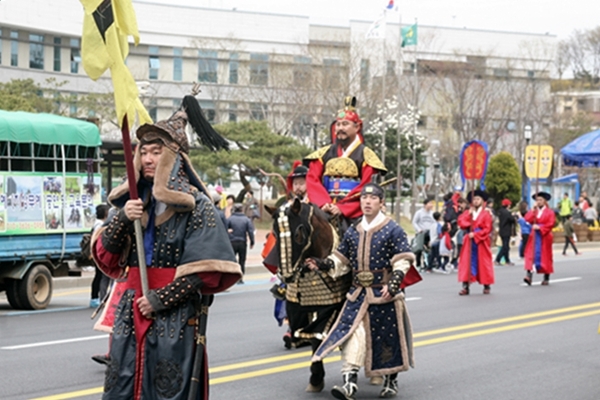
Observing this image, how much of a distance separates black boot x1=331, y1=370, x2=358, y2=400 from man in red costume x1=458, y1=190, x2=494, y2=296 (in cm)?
1006

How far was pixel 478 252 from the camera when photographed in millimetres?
18703

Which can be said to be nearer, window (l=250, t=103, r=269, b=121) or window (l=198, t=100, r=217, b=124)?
window (l=250, t=103, r=269, b=121)

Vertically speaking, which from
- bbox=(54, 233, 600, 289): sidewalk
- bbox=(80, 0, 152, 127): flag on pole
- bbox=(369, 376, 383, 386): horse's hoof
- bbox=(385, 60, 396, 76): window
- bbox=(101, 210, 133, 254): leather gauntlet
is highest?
bbox=(385, 60, 396, 76): window

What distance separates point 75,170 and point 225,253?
11231 millimetres

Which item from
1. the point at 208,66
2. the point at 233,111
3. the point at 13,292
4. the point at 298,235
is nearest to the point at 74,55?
the point at 208,66

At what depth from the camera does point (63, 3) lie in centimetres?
5491

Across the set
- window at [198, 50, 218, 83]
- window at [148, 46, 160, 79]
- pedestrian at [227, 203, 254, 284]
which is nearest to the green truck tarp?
pedestrian at [227, 203, 254, 284]

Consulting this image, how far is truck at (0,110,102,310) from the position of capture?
1520cm

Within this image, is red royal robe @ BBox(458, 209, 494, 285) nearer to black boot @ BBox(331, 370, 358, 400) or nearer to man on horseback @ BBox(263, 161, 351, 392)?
man on horseback @ BBox(263, 161, 351, 392)

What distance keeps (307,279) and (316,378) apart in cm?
83

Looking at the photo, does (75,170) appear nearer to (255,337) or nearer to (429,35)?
(255,337)

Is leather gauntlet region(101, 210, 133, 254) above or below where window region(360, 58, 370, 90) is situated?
below

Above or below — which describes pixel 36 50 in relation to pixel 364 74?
above

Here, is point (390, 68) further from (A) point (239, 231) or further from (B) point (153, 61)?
(A) point (239, 231)
